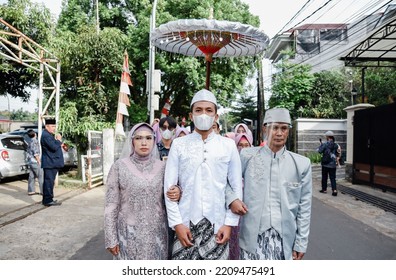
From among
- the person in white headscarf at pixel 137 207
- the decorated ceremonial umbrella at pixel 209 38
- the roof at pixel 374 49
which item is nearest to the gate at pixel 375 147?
the roof at pixel 374 49

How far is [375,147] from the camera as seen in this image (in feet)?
28.8

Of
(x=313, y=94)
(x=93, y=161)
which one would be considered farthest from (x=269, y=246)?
(x=313, y=94)

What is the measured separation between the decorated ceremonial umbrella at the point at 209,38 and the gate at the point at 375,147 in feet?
17.4

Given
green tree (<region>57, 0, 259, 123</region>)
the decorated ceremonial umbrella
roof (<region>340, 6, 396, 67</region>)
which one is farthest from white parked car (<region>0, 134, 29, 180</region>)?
roof (<region>340, 6, 396, 67</region>)

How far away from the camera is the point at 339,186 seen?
966cm

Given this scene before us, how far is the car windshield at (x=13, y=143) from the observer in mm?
8805

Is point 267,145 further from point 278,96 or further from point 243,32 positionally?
point 278,96

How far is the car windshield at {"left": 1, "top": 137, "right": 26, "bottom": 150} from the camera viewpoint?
880 cm

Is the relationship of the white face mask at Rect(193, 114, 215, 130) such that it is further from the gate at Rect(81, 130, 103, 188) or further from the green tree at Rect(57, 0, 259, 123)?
the green tree at Rect(57, 0, 259, 123)

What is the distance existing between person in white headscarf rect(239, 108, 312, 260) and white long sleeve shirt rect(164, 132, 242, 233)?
0.44 ft

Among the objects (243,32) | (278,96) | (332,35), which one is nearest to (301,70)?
(278,96)

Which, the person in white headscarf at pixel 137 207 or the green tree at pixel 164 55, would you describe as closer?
the person in white headscarf at pixel 137 207

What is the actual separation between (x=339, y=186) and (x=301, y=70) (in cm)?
972

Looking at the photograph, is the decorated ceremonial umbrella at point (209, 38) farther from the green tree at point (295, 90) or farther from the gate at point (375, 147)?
the green tree at point (295, 90)
